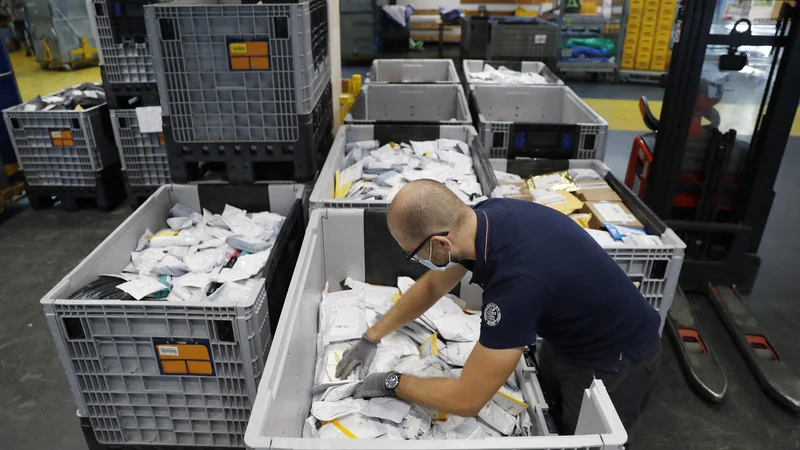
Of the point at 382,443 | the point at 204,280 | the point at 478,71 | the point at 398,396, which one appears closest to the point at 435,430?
the point at 398,396

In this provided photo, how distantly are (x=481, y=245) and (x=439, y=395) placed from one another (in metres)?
0.48

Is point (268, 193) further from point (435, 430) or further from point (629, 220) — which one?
point (629, 220)

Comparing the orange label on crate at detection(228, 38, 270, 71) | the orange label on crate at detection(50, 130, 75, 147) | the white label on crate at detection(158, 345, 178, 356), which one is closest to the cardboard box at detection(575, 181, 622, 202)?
the orange label on crate at detection(228, 38, 270, 71)

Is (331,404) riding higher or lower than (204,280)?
lower

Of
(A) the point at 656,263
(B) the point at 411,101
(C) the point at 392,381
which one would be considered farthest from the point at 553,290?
(B) the point at 411,101

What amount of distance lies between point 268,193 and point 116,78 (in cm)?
250

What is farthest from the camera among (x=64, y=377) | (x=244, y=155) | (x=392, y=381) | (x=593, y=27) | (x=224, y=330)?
(x=593, y=27)

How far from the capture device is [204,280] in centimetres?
228

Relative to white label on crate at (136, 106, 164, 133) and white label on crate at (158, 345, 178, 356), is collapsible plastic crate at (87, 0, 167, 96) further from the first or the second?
white label on crate at (158, 345, 178, 356)

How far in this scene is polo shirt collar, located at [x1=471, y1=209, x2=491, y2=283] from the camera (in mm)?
1585

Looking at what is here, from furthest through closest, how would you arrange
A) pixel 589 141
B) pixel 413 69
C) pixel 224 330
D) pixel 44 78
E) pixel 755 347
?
pixel 44 78 < pixel 413 69 < pixel 589 141 < pixel 755 347 < pixel 224 330

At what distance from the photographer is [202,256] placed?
2484 mm

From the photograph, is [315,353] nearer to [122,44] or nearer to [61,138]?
[122,44]

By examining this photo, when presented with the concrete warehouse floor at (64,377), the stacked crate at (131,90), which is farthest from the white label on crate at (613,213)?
the stacked crate at (131,90)
